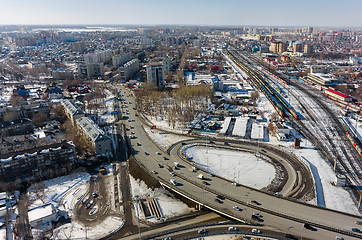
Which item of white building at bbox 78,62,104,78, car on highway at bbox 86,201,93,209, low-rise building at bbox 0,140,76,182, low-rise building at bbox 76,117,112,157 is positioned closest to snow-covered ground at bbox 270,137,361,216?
car on highway at bbox 86,201,93,209

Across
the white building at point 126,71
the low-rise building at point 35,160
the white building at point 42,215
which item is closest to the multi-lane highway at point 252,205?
the low-rise building at point 35,160

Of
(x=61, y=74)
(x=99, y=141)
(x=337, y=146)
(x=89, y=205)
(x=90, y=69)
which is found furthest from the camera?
(x=90, y=69)

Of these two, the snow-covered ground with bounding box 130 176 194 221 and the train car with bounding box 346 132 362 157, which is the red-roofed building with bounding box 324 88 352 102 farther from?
the snow-covered ground with bounding box 130 176 194 221

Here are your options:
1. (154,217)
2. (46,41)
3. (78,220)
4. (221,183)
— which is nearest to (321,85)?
(221,183)

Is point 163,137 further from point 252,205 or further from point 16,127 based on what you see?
point 16,127

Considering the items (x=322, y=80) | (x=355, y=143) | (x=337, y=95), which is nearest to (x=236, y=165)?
(x=355, y=143)

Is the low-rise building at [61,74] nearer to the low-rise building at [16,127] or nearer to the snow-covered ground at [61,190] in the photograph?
the low-rise building at [16,127]
